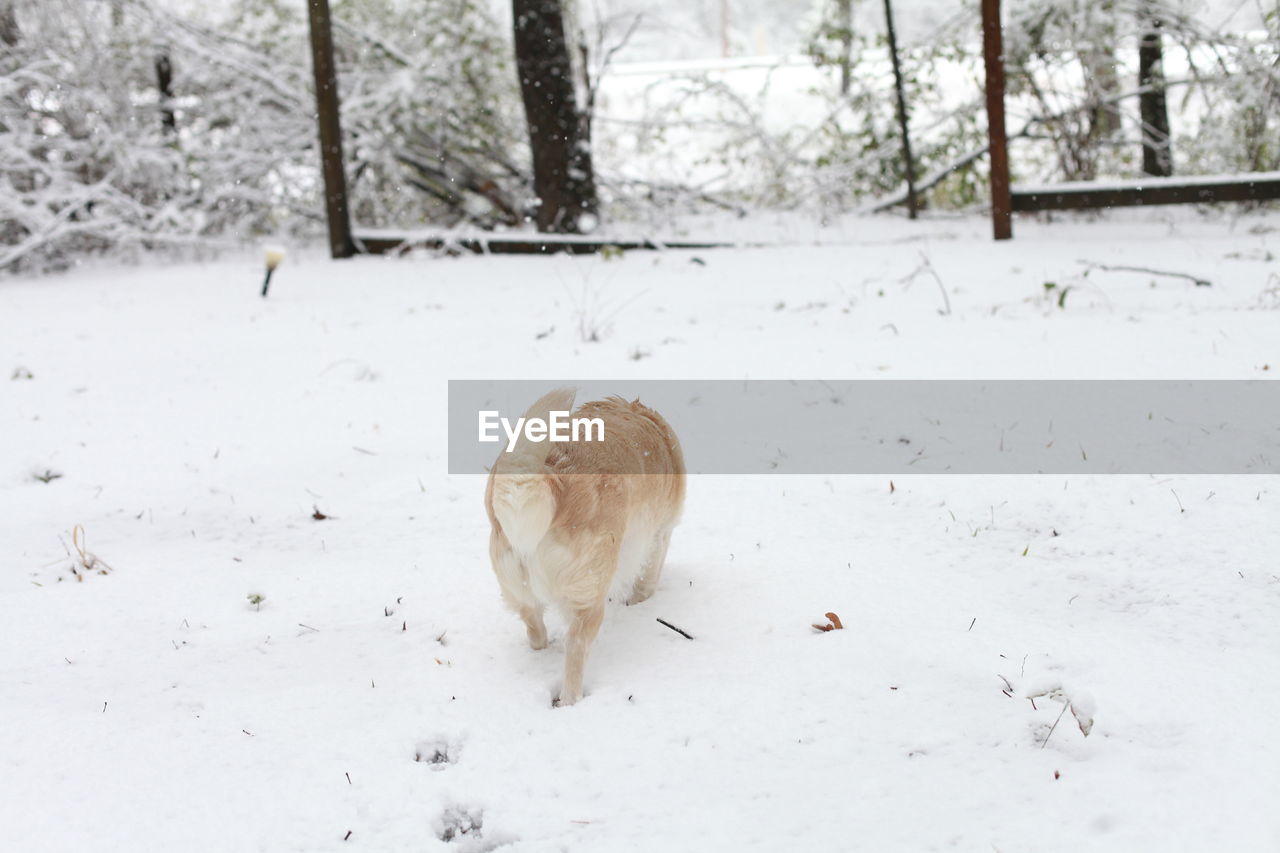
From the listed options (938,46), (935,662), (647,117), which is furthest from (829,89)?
(935,662)

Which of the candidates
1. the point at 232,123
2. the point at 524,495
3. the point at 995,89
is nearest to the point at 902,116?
the point at 995,89

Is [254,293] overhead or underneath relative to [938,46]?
underneath

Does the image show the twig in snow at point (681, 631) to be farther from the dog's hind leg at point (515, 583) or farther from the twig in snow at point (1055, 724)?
the twig in snow at point (1055, 724)

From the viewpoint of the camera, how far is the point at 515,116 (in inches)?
404

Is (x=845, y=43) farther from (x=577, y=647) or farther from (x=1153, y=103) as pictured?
(x=577, y=647)

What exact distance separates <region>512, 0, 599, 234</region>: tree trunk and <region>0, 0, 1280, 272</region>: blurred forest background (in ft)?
0.12

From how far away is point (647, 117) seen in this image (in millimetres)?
10414

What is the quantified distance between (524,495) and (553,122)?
7270mm

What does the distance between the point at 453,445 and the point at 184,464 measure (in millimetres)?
1127

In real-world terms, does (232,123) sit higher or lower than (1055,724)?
higher

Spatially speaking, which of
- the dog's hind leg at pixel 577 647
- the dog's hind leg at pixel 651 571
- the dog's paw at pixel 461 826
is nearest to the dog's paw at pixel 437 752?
the dog's paw at pixel 461 826

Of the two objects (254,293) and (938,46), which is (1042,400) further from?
(938,46)

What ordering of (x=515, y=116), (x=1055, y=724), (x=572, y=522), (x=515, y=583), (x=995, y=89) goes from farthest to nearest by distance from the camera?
(x=515, y=116) < (x=995, y=89) < (x=515, y=583) < (x=572, y=522) < (x=1055, y=724)

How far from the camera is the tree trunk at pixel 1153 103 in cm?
923
